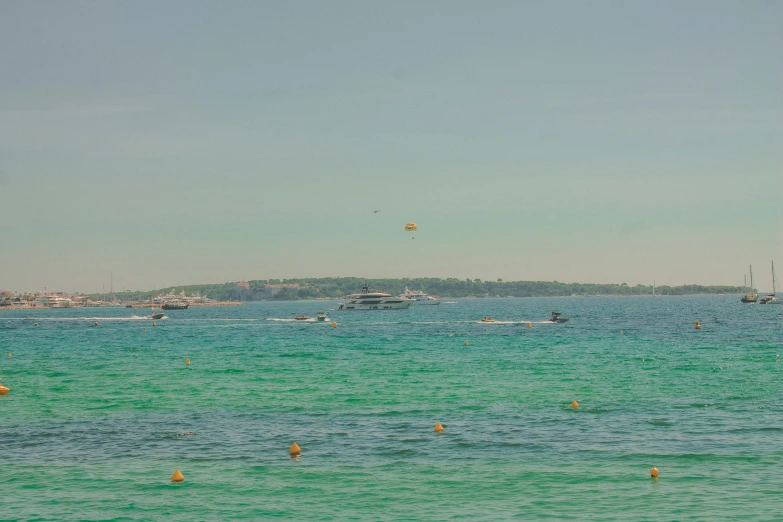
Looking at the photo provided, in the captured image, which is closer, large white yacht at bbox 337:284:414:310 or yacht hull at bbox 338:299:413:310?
large white yacht at bbox 337:284:414:310

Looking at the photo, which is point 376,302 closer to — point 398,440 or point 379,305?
point 379,305

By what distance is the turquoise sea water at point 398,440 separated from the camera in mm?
20562

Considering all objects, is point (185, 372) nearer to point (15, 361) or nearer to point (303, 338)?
point (15, 361)

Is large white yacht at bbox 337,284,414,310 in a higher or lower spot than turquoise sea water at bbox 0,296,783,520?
higher

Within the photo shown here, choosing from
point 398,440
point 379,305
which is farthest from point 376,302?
point 398,440

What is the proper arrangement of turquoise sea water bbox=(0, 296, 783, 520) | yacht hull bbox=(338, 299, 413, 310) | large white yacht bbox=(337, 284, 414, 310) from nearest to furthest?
turquoise sea water bbox=(0, 296, 783, 520) < large white yacht bbox=(337, 284, 414, 310) < yacht hull bbox=(338, 299, 413, 310)

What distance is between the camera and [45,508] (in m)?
20.4

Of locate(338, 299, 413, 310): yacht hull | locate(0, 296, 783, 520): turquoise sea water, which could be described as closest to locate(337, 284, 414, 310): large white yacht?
locate(338, 299, 413, 310): yacht hull

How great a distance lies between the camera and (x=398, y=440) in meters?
27.9

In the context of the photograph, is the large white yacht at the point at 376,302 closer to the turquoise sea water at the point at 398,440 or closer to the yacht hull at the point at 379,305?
the yacht hull at the point at 379,305

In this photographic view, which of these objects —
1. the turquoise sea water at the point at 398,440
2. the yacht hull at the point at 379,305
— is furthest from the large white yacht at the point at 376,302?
the turquoise sea water at the point at 398,440

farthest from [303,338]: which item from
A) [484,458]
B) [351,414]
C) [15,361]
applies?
[484,458]

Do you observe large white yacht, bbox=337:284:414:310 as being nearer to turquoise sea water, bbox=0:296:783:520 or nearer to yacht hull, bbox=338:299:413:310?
yacht hull, bbox=338:299:413:310

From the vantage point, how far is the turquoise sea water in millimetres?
20562
